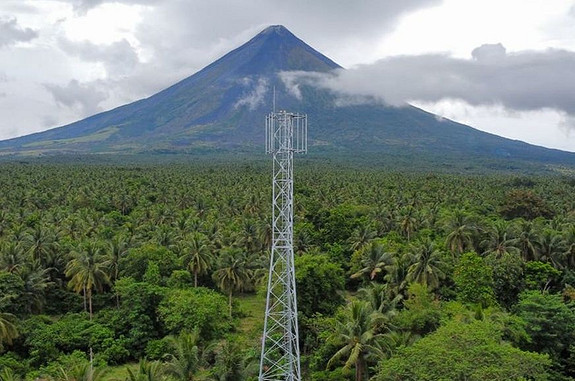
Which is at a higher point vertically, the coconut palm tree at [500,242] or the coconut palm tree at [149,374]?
the coconut palm tree at [500,242]

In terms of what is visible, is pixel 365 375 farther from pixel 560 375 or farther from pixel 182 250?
pixel 182 250

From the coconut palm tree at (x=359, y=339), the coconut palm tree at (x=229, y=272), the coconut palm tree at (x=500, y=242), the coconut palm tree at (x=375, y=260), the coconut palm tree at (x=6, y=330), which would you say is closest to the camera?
the coconut palm tree at (x=359, y=339)

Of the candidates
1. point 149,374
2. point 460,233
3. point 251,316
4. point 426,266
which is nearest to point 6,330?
point 149,374

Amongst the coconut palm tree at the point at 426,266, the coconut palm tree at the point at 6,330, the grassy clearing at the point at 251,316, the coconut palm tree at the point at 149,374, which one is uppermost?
the coconut palm tree at the point at 426,266

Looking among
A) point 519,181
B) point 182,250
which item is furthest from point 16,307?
point 519,181

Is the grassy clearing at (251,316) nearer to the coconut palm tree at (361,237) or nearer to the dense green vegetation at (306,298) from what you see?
the dense green vegetation at (306,298)

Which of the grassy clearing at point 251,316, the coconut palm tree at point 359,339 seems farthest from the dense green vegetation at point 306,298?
the grassy clearing at point 251,316
